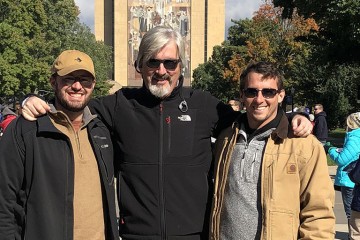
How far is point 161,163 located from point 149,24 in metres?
93.8

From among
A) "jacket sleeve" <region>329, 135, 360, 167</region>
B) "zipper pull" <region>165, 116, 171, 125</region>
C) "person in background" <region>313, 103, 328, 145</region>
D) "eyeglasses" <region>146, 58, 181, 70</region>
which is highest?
"eyeglasses" <region>146, 58, 181, 70</region>

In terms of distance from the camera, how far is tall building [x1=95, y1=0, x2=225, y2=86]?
95.7 metres

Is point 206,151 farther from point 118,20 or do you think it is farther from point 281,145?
point 118,20

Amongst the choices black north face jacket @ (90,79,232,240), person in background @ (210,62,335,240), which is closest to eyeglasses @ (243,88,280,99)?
person in background @ (210,62,335,240)

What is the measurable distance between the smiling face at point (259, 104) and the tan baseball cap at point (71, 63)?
105cm

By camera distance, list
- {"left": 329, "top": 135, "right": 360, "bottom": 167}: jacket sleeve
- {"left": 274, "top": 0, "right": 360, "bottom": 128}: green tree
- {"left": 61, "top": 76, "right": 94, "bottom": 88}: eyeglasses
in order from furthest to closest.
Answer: {"left": 274, "top": 0, "right": 360, "bottom": 128}: green tree
{"left": 329, "top": 135, "right": 360, "bottom": 167}: jacket sleeve
{"left": 61, "top": 76, "right": 94, "bottom": 88}: eyeglasses

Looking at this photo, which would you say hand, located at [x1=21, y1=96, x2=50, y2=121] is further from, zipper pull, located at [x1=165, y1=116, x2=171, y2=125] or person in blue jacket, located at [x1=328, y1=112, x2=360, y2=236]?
person in blue jacket, located at [x1=328, y1=112, x2=360, y2=236]

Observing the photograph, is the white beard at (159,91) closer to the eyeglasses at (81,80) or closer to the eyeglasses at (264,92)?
the eyeglasses at (81,80)

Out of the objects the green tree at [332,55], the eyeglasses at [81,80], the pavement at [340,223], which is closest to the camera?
the eyeglasses at [81,80]

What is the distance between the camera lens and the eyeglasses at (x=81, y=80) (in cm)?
339

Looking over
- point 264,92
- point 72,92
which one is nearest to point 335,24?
point 264,92

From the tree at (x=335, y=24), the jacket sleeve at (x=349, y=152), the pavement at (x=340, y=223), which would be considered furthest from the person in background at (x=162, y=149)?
the tree at (x=335, y=24)

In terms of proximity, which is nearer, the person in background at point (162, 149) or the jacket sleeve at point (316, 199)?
the jacket sleeve at point (316, 199)

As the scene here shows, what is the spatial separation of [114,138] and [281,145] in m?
1.13
